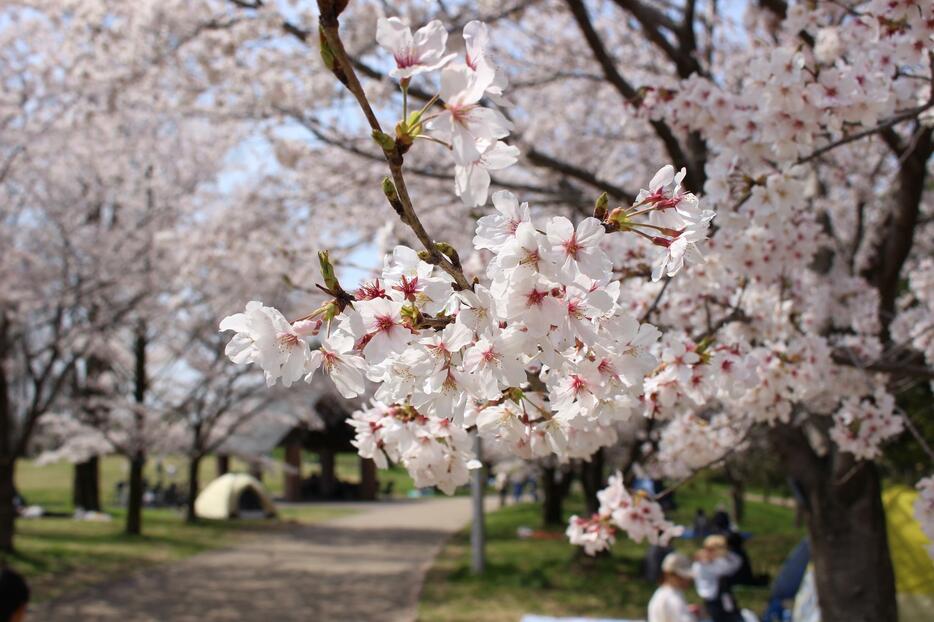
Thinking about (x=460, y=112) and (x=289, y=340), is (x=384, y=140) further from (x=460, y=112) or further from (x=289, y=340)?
(x=289, y=340)

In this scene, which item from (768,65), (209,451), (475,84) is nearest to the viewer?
(475,84)

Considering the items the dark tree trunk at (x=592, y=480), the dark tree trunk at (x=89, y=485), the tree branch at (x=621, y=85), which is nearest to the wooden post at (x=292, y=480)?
the dark tree trunk at (x=89, y=485)

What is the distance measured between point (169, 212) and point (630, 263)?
1420 centimetres

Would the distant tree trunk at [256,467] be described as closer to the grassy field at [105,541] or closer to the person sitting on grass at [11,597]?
the grassy field at [105,541]

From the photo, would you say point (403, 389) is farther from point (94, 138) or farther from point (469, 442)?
point (94, 138)

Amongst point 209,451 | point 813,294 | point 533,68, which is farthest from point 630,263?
point 209,451

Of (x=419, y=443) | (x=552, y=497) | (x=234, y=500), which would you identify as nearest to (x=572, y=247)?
(x=419, y=443)

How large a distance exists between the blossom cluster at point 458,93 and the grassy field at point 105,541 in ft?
31.8

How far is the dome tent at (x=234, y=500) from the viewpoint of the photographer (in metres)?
20.4

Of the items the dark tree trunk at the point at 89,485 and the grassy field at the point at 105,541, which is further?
the dark tree trunk at the point at 89,485

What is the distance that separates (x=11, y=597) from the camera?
148 inches

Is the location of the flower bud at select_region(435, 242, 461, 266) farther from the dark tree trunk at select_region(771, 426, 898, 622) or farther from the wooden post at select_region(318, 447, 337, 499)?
the wooden post at select_region(318, 447, 337, 499)

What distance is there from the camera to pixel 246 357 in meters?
1.24

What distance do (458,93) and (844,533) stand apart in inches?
176
